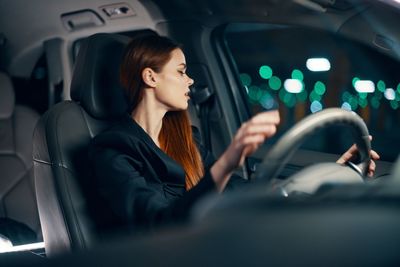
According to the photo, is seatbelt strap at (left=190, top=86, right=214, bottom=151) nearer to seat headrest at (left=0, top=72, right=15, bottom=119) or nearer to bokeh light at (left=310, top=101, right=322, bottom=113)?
bokeh light at (left=310, top=101, right=322, bottom=113)

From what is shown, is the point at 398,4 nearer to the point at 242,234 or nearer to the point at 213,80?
the point at 242,234

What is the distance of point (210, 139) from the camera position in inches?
118

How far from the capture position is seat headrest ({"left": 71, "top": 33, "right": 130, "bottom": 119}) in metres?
2.20

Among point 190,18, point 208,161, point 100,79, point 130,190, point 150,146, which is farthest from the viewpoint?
point 190,18

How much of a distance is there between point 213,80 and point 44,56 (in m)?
0.95

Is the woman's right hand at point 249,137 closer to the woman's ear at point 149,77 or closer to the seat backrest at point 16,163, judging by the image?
the woman's ear at point 149,77

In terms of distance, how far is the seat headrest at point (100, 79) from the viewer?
2.20 metres

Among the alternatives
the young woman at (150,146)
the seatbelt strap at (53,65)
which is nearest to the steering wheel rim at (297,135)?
the young woman at (150,146)

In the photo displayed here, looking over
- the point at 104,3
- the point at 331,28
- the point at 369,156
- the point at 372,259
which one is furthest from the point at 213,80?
the point at 372,259

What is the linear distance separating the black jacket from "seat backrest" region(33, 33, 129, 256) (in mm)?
79

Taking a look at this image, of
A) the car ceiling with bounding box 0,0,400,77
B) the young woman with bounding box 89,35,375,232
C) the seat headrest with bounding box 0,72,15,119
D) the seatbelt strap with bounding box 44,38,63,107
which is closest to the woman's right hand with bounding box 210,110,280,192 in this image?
the young woman with bounding box 89,35,375,232

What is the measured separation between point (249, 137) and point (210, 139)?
5.03 feet

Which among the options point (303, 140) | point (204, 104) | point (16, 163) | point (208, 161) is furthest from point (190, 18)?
point (303, 140)

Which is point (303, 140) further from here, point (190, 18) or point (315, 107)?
point (190, 18)
